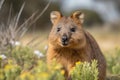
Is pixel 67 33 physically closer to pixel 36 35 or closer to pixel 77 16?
pixel 77 16

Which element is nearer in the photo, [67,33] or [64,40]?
[64,40]

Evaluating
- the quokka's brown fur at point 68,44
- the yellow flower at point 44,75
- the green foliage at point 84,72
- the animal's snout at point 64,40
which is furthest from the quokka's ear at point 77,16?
the yellow flower at point 44,75

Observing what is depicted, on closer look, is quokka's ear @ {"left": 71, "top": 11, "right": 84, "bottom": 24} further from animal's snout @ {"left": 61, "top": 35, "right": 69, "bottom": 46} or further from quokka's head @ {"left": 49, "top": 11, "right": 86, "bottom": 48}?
animal's snout @ {"left": 61, "top": 35, "right": 69, "bottom": 46}

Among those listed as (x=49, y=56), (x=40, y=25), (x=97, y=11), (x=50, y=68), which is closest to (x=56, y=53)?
(x=49, y=56)

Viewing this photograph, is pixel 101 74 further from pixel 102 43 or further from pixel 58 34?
pixel 102 43

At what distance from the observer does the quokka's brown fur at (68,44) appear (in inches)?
360

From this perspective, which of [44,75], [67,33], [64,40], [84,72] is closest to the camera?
[44,75]

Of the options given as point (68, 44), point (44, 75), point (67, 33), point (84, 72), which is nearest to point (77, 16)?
point (67, 33)

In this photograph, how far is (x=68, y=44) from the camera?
9.05 m

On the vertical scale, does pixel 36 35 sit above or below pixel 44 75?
below

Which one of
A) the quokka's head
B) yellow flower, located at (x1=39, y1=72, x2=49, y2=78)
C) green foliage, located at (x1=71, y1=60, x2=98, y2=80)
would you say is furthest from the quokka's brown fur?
yellow flower, located at (x1=39, y1=72, x2=49, y2=78)

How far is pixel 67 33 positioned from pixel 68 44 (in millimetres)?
225

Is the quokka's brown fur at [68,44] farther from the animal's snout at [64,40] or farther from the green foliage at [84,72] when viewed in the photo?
the green foliage at [84,72]

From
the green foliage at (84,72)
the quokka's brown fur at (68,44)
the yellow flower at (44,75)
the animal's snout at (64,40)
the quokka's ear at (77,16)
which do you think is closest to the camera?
the yellow flower at (44,75)
